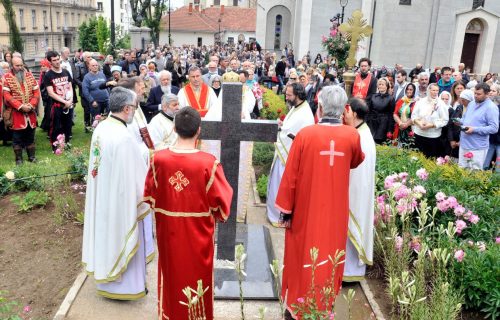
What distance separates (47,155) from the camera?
33.4 ft

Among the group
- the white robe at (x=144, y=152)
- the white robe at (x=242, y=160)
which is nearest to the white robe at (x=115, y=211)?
the white robe at (x=144, y=152)

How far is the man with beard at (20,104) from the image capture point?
9.09m

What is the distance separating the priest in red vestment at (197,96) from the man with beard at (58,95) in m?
3.96

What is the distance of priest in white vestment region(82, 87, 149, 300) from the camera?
4.34m

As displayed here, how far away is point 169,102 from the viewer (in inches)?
219

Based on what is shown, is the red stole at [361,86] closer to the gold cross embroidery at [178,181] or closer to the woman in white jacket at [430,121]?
the woman in white jacket at [430,121]

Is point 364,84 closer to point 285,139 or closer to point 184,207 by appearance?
point 285,139

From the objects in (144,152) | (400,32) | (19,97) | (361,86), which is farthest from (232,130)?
(400,32)

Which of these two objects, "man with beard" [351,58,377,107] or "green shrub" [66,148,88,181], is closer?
"green shrub" [66,148,88,181]

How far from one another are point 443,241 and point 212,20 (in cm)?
7513

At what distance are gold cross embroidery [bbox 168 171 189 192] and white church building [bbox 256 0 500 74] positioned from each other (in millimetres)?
28727

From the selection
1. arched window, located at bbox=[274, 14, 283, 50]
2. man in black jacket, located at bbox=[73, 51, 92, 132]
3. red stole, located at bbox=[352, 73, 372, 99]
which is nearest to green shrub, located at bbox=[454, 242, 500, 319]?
red stole, located at bbox=[352, 73, 372, 99]

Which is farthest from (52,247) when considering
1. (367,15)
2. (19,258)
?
(367,15)

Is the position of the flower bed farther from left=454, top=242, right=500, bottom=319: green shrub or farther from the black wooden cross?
the black wooden cross
